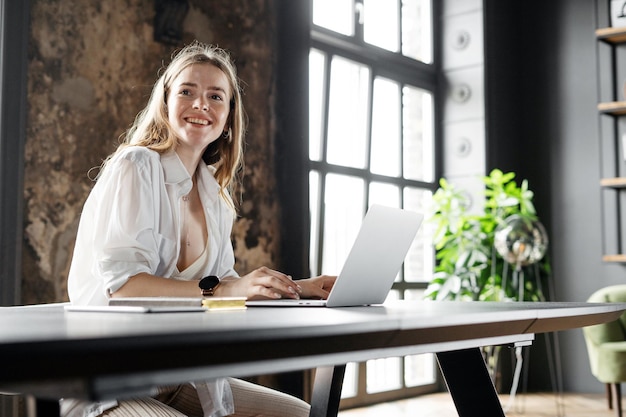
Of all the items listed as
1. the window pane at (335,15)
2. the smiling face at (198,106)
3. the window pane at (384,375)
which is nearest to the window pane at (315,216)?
the window pane at (384,375)

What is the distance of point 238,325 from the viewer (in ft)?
2.72

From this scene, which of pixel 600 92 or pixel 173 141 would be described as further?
pixel 600 92

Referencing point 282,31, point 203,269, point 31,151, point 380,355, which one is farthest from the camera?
point 282,31

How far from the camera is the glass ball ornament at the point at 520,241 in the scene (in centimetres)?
504

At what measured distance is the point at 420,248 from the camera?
588cm

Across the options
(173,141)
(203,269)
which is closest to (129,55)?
(173,141)

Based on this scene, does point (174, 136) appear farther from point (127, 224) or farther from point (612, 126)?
point (612, 126)

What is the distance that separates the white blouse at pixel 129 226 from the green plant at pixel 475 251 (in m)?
3.58

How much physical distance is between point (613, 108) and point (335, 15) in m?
2.22

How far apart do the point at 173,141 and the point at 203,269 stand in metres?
0.34

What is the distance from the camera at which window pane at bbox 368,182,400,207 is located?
534 centimetres

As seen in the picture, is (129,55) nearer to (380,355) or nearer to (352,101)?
(352,101)

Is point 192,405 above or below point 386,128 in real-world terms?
below

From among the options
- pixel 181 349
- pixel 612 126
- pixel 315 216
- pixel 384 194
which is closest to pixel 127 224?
pixel 181 349
